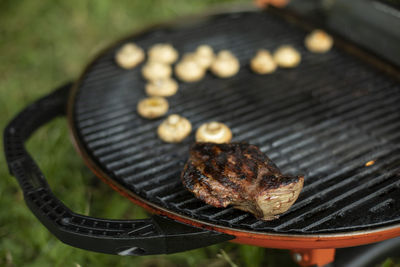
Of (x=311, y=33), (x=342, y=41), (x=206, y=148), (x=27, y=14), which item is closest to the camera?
(x=206, y=148)

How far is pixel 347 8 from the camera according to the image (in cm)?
312

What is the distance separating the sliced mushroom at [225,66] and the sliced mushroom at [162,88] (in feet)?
1.14

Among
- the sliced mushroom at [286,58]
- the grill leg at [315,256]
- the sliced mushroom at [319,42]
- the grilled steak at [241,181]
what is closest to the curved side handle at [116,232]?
the grilled steak at [241,181]

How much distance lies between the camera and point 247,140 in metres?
2.33

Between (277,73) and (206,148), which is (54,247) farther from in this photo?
(277,73)

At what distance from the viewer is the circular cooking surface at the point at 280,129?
5.99 feet

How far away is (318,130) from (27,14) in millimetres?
4944

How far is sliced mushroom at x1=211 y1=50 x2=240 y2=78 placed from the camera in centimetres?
289

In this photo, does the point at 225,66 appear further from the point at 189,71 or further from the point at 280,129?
the point at 280,129

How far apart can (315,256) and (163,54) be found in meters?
1.89

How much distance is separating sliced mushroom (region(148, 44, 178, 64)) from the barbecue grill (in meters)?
0.21

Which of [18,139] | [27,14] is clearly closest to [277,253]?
[18,139]

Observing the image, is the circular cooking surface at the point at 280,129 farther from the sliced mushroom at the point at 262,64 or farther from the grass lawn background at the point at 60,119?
the grass lawn background at the point at 60,119

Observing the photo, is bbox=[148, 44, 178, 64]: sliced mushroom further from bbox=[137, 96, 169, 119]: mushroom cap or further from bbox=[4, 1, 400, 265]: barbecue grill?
bbox=[137, 96, 169, 119]: mushroom cap
